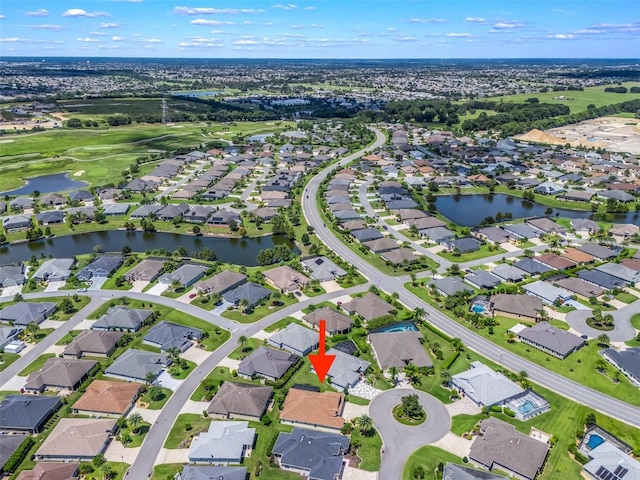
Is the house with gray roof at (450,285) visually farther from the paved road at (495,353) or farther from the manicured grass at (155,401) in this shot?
the manicured grass at (155,401)

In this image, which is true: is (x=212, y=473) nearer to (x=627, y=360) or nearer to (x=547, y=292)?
(x=627, y=360)

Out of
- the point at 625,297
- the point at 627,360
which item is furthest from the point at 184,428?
the point at 625,297

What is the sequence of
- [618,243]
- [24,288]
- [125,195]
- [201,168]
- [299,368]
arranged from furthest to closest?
1. [201,168]
2. [125,195]
3. [618,243]
4. [24,288]
5. [299,368]

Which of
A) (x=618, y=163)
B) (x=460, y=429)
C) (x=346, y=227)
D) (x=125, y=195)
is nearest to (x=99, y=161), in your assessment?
(x=125, y=195)

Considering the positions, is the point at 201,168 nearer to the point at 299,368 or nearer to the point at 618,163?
the point at 299,368

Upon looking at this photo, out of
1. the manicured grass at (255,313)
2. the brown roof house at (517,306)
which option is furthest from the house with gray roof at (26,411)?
the brown roof house at (517,306)

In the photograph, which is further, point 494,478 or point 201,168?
point 201,168
